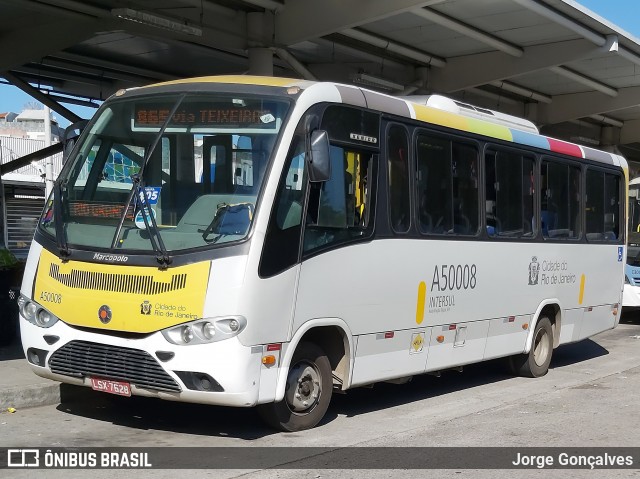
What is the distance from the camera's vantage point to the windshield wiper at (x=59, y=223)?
7965mm

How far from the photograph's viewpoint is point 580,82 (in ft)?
83.9

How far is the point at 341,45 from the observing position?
20.4 meters

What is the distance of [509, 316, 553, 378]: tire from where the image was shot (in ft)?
40.2

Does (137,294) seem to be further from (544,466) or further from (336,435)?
(544,466)

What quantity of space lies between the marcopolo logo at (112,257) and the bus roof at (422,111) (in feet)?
5.73

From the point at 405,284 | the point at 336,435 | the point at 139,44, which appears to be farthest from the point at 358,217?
the point at 139,44

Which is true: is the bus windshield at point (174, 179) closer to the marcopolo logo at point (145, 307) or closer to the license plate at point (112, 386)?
the marcopolo logo at point (145, 307)

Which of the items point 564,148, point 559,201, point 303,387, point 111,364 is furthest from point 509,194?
point 111,364

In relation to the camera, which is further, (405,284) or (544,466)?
(405,284)

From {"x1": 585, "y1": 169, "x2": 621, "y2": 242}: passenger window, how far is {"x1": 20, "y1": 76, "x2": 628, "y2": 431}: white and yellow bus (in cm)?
400

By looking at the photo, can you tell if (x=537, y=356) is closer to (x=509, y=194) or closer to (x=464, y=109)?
(x=509, y=194)

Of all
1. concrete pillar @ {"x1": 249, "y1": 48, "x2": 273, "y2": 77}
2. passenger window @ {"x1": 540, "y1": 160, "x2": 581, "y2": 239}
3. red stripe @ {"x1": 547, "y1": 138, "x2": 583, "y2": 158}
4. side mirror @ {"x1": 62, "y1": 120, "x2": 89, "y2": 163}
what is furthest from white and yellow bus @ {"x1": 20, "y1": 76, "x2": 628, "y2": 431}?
concrete pillar @ {"x1": 249, "y1": 48, "x2": 273, "y2": 77}

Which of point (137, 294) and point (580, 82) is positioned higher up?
point (580, 82)

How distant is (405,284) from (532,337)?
3486 mm
